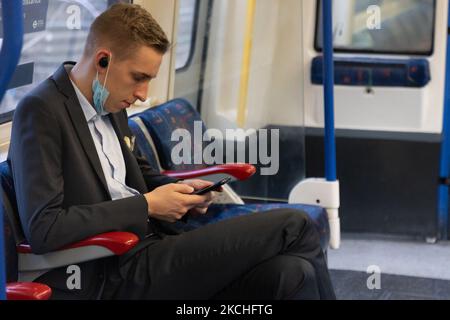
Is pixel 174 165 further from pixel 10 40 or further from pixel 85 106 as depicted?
pixel 10 40

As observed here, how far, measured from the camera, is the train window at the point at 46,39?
3.25m

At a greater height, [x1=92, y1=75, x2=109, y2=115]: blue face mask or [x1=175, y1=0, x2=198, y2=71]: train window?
[x1=175, y1=0, x2=198, y2=71]: train window

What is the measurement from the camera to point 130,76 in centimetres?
263

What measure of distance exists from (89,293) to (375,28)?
9.27ft

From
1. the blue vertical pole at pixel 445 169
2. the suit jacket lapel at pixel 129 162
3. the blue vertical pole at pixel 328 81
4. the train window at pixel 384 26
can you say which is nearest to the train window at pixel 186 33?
the train window at pixel 384 26

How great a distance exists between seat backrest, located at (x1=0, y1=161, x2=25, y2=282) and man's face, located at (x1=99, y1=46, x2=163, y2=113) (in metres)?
0.37

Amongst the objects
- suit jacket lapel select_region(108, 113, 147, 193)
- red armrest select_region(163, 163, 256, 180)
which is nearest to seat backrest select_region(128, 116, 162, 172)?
red armrest select_region(163, 163, 256, 180)

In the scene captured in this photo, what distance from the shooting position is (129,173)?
2.89 meters

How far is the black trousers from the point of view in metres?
2.60

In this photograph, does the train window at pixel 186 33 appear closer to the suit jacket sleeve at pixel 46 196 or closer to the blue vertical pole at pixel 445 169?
the blue vertical pole at pixel 445 169

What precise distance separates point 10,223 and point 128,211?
335 mm

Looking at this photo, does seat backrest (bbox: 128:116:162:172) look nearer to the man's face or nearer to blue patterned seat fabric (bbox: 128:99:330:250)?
blue patterned seat fabric (bbox: 128:99:330:250)
